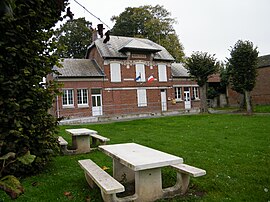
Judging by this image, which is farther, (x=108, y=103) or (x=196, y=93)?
(x=196, y=93)

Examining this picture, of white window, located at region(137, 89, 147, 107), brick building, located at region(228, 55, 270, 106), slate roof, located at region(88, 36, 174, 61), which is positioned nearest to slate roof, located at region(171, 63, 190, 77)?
slate roof, located at region(88, 36, 174, 61)

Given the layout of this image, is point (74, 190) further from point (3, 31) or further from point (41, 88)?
point (3, 31)

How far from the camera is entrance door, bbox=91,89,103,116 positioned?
77.8 feet

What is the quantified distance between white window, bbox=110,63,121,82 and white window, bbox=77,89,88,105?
3.08 m

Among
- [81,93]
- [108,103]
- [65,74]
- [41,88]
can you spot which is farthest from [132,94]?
[41,88]

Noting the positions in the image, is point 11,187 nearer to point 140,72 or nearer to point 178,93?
point 140,72

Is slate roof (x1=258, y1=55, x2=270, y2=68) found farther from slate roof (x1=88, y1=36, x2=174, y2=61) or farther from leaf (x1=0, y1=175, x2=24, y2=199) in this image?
leaf (x1=0, y1=175, x2=24, y2=199)

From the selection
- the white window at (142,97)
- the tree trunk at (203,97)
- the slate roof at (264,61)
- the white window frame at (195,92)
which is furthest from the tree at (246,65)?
the slate roof at (264,61)

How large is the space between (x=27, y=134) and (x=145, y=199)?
9.24ft

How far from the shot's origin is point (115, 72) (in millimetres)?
24859

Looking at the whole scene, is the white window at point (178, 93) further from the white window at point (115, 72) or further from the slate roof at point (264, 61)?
the slate roof at point (264, 61)

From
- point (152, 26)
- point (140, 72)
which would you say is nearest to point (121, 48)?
point (140, 72)

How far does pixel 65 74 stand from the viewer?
22.3m

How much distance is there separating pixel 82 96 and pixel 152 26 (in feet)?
67.0
